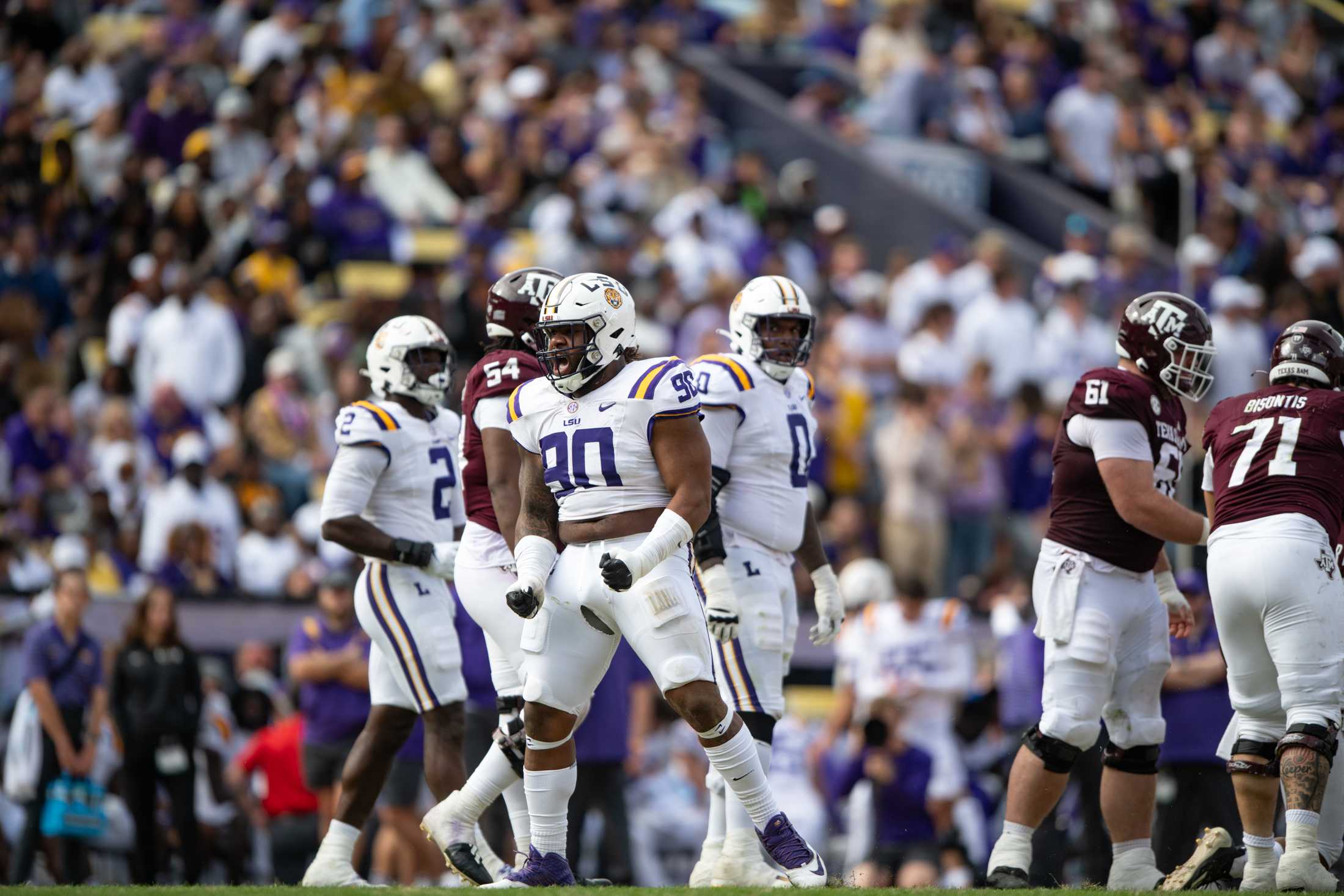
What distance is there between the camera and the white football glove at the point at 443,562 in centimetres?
891

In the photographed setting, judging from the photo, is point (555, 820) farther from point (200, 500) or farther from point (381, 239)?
point (381, 239)

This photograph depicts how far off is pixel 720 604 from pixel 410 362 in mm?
2107

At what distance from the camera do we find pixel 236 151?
18.0 m

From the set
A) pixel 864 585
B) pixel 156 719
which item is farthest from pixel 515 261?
pixel 156 719

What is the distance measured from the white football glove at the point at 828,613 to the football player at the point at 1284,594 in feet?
5.90

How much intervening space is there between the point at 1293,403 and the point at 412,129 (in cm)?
1233

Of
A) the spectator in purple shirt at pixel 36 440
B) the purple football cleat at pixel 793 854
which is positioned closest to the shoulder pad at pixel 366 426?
the purple football cleat at pixel 793 854

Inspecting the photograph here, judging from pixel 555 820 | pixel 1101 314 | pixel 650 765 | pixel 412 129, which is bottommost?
pixel 650 765

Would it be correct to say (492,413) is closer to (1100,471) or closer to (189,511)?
(1100,471)

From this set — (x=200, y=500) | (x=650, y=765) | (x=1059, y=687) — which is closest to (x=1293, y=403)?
(x=1059, y=687)

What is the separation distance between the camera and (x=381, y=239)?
18125 millimetres

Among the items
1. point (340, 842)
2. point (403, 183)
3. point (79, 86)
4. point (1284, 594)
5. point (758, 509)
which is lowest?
point (340, 842)

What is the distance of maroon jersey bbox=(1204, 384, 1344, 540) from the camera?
7.79 m

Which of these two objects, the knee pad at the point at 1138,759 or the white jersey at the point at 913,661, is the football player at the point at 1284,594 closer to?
the knee pad at the point at 1138,759
